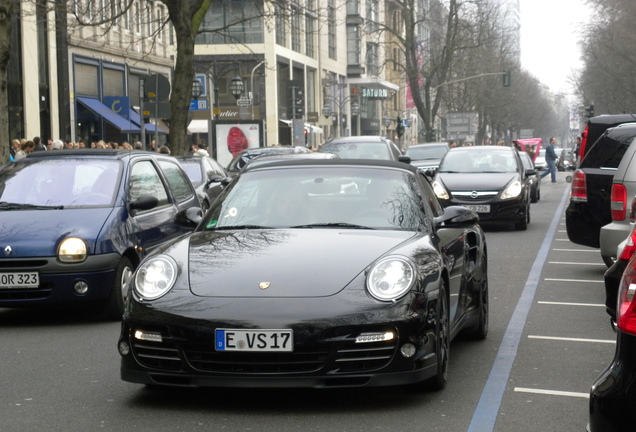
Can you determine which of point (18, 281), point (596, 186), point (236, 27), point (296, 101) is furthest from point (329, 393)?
point (236, 27)

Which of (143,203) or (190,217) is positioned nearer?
(190,217)

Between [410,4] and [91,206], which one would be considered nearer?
[91,206]

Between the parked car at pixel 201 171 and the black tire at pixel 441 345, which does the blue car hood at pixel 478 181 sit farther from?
the black tire at pixel 441 345

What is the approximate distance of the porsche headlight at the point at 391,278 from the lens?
247 inches

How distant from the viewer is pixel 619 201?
445 inches

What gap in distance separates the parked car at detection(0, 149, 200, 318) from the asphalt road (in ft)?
1.12

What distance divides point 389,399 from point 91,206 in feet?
15.4

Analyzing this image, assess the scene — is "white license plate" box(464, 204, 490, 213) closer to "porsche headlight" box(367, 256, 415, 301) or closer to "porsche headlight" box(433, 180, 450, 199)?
"porsche headlight" box(433, 180, 450, 199)

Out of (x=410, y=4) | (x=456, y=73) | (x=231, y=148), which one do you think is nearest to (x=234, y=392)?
(x=231, y=148)

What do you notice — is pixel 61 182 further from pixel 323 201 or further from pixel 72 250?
pixel 323 201

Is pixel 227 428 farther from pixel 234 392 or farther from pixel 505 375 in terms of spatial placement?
pixel 505 375

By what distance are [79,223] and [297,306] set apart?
436cm

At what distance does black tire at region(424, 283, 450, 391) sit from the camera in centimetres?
647

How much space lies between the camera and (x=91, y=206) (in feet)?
34.3
